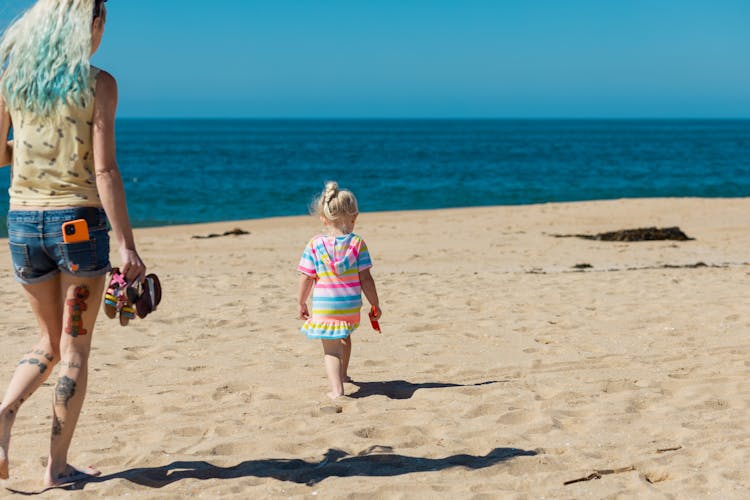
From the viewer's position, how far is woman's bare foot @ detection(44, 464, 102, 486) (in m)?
3.90

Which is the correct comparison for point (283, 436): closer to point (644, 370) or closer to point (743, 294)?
point (644, 370)

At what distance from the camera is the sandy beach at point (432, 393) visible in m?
4.12

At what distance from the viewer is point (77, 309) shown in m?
3.58

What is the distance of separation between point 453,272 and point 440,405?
5864 millimetres

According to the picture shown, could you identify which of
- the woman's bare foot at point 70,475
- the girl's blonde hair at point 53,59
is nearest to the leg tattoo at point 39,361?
the woman's bare foot at point 70,475

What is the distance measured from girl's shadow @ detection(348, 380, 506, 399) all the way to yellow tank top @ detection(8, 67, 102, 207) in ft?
8.22

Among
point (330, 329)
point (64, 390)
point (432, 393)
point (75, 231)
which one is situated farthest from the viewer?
point (432, 393)

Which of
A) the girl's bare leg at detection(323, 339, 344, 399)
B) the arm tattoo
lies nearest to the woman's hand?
the arm tattoo

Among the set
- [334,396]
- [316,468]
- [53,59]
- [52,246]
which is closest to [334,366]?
[334,396]

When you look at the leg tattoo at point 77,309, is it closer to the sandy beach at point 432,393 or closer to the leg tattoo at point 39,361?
the leg tattoo at point 39,361

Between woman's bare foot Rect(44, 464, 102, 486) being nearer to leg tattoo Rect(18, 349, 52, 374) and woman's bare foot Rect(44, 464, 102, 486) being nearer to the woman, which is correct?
leg tattoo Rect(18, 349, 52, 374)

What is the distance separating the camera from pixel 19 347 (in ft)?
22.1

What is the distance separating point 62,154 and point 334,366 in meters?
2.45

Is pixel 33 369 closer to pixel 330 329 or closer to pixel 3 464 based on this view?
pixel 3 464
